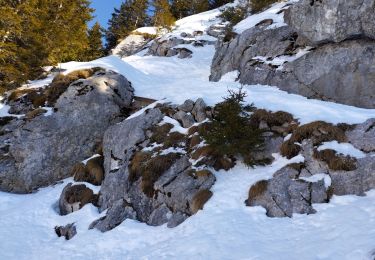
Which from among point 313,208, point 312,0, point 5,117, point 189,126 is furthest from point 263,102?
point 5,117

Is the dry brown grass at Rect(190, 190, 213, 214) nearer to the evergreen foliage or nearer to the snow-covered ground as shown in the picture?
the snow-covered ground

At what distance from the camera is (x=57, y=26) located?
30.1 m

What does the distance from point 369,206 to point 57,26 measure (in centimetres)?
2784

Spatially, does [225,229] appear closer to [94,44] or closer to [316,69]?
[316,69]

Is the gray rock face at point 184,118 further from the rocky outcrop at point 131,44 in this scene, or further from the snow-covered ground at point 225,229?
the rocky outcrop at point 131,44

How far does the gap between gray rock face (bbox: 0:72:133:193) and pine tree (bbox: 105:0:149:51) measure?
135 ft

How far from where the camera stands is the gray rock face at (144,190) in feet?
40.9

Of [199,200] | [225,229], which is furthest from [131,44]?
[225,229]

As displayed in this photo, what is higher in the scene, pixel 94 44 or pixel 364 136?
pixel 94 44

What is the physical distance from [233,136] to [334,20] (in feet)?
35.0

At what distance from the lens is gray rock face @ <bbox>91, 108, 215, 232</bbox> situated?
12.5m

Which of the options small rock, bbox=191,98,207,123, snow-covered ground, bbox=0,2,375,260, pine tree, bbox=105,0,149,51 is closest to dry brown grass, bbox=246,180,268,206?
snow-covered ground, bbox=0,2,375,260

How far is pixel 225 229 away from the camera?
33.3 ft

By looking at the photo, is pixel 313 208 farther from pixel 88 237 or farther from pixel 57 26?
pixel 57 26
